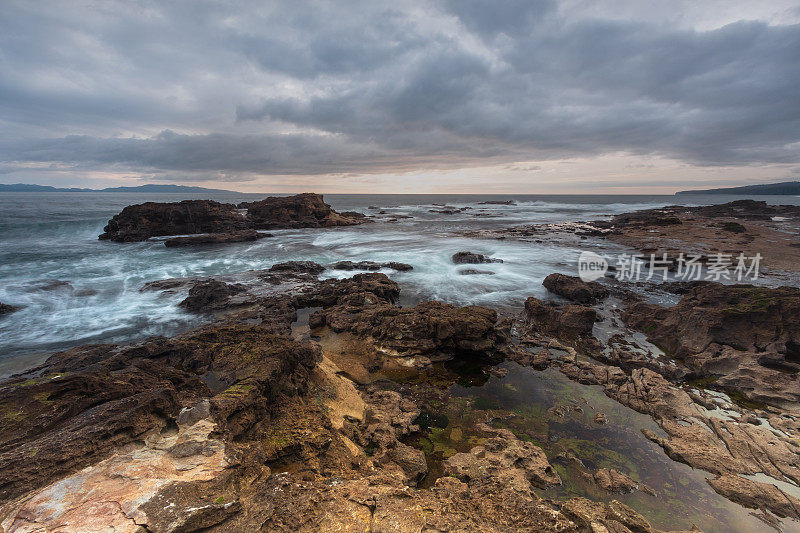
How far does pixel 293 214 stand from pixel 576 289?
40199mm

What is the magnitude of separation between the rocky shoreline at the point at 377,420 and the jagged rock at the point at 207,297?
92 cm

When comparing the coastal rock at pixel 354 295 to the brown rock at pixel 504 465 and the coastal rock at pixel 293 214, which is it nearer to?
the brown rock at pixel 504 465

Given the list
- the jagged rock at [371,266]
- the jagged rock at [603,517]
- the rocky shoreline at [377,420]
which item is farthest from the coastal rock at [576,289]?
the jagged rock at [603,517]

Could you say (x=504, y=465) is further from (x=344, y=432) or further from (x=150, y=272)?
(x=150, y=272)

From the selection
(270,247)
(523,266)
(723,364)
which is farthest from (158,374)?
(270,247)

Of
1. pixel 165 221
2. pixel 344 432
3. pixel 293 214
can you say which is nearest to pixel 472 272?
pixel 344 432

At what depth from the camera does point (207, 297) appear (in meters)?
13.0

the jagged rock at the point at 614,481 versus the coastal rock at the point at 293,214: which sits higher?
the coastal rock at the point at 293,214

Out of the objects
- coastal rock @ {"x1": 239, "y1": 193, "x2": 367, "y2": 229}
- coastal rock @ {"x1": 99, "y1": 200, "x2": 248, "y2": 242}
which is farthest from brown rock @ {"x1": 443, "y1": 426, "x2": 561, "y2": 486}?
coastal rock @ {"x1": 239, "y1": 193, "x2": 367, "y2": 229}

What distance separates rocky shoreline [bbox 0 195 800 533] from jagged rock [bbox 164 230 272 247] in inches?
830

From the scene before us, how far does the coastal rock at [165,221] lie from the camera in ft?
108

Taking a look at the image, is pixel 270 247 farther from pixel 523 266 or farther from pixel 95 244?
pixel 523 266

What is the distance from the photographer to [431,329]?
906 centimetres

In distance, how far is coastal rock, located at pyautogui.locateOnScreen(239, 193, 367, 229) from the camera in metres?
42.5
